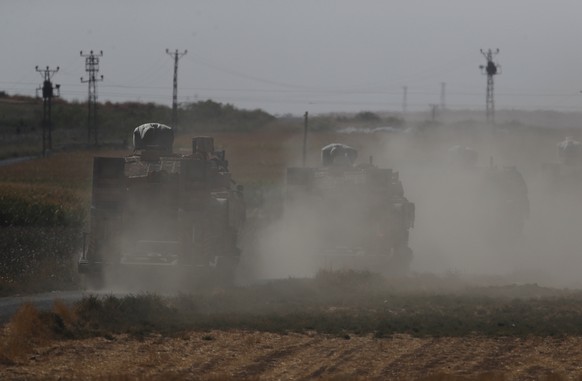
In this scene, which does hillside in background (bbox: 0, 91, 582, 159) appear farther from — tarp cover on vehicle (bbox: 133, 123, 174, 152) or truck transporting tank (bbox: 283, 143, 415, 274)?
tarp cover on vehicle (bbox: 133, 123, 174, 152)

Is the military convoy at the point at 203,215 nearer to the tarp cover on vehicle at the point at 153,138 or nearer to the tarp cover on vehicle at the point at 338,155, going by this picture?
the tarp cover on vehicle at the point at 153,138

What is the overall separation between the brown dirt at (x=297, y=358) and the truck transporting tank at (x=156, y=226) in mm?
7629

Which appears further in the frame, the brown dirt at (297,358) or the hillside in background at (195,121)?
the hillside in background at (195,121)

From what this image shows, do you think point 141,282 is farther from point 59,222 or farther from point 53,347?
point 59,222

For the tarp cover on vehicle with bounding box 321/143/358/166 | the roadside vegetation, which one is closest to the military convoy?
the tarp cover on vehicle with bounding box 321/143/358/166

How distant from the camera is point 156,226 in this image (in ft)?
108

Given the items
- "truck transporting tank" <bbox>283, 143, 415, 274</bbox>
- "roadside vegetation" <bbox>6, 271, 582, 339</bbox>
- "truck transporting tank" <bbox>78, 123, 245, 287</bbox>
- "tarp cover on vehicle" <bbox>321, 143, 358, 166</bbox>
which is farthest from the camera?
"tarp cover on vehicle" <bbox>321, 143, 358, 166</bbox>

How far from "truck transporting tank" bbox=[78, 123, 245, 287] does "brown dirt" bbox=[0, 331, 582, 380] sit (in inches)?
300

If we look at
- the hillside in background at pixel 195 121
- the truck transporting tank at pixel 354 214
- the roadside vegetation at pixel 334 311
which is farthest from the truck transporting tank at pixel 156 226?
the hillside in background at pixel 195 121

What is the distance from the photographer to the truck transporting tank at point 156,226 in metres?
32.7

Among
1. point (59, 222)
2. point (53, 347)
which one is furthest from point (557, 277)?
point (53, 347)

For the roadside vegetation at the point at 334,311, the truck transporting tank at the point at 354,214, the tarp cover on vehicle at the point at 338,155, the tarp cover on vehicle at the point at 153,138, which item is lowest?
the roadside vegetation at the point at 334,311

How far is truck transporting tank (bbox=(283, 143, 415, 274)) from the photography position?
38719mm

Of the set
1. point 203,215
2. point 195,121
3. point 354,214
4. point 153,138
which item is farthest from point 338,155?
point 195,121
